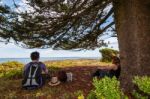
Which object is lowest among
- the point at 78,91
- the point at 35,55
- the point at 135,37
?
the point at 78,91

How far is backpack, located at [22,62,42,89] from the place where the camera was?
11.5m

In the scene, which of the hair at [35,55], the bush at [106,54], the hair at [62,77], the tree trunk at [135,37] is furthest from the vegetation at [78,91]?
the bush at [106,54]

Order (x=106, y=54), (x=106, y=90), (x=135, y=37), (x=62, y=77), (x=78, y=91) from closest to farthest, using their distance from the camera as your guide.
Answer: (x=106, y=90) → (x=78, y=91) → (x=135, y=37) → (x=62, y=77) → (x=106, y=54)

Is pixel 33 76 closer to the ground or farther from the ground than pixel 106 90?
farther from the ground

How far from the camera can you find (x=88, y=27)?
13164mm

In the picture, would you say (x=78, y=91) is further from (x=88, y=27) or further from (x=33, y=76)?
(x=88, y=27)

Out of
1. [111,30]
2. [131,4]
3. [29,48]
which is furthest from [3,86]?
[131,4]

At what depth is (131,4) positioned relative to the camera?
10.5m

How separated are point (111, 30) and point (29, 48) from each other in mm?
2707

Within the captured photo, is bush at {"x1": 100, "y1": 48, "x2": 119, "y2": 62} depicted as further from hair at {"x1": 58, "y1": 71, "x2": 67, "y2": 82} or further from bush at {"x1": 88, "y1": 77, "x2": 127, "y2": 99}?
bush at {"x1": 88, "y1": 77, "x2": 127, "y2": 99}

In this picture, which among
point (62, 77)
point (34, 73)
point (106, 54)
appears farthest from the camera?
point (106, 54)

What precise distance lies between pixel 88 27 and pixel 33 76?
265 cm

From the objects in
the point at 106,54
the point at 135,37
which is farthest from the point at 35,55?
the point at 106,54

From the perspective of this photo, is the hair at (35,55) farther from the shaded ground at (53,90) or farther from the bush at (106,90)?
the bush at (106,90)
